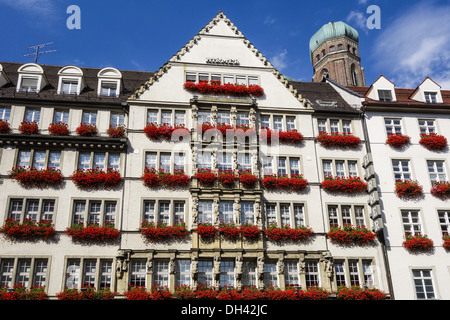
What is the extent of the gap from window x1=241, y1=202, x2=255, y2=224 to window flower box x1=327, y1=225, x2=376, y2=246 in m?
4.24

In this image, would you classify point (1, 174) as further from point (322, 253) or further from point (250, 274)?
point (322, 253)

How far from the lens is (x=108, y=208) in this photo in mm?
23688

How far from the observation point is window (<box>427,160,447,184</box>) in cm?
2652

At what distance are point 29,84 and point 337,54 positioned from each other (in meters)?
49.3

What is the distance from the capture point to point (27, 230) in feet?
72.0

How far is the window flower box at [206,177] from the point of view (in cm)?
2423

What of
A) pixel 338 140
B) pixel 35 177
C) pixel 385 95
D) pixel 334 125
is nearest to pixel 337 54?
pixel 385 95

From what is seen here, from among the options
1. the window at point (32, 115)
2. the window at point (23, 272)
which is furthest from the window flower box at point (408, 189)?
the window at point (32, 115)

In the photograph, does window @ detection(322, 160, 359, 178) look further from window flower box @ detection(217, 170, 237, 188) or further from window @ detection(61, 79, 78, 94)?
window @ detection(61, 79, 78, 94)

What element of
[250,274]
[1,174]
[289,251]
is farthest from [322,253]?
[1,174]

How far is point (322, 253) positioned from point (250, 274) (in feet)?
13.2

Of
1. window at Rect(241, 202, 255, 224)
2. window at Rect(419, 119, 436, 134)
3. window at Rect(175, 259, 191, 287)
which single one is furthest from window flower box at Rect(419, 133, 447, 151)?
window at Rect(175, 259, 191, 287)

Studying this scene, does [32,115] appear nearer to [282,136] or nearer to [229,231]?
[229,231]
